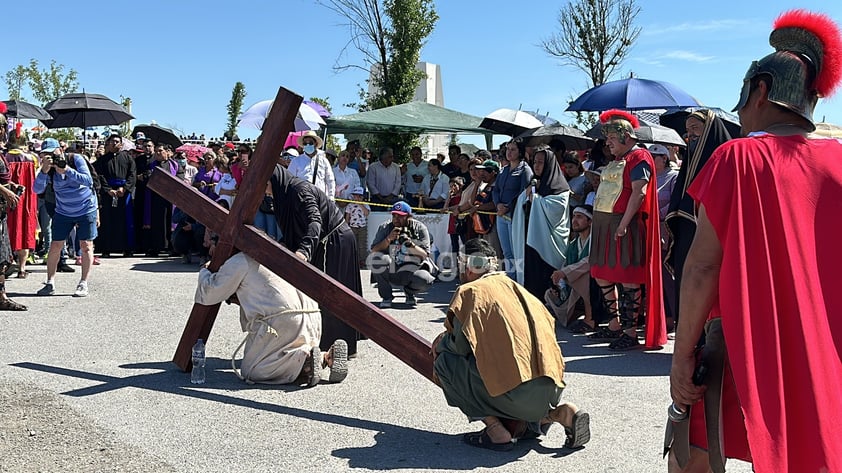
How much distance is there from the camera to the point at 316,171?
12.2m

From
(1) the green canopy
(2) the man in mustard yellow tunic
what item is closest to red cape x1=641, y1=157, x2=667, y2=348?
(2) the man in mustard yellow tunic

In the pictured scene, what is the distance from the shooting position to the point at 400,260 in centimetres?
1028

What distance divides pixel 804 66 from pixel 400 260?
25.7 feet

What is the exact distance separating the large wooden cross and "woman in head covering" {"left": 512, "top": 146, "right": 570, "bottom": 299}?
4.28m

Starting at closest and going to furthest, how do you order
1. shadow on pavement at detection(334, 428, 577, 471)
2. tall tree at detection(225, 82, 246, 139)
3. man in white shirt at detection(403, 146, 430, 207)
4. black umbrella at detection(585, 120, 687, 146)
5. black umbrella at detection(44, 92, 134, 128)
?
shadow on pavement at detection(334, 428, 577, 471) < black umbrella at detection(585, 120, 687, 146) < man in white shirt at detection(403, 146, 430, 207) < black umbrella at detection(44, 92, 134, 128) < tall tree at detection(225, 82, 246, 139)

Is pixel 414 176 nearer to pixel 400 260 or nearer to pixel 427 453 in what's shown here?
pixel 400 260

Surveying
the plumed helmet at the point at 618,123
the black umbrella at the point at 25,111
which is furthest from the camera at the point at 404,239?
the black umbrella at the point at 25,111

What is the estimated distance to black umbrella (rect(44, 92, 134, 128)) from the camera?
16.8m

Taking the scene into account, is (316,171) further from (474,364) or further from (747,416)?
(747,416)

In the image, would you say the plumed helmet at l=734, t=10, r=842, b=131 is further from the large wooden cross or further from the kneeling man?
the kneeling man

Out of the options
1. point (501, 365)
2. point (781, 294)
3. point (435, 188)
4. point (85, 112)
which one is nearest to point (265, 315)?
point (501, 365)

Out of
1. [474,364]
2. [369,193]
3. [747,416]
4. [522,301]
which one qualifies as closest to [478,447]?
[474,364]

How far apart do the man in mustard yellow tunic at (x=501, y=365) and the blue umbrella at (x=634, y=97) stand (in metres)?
7.97

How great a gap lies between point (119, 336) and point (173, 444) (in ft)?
11.1
